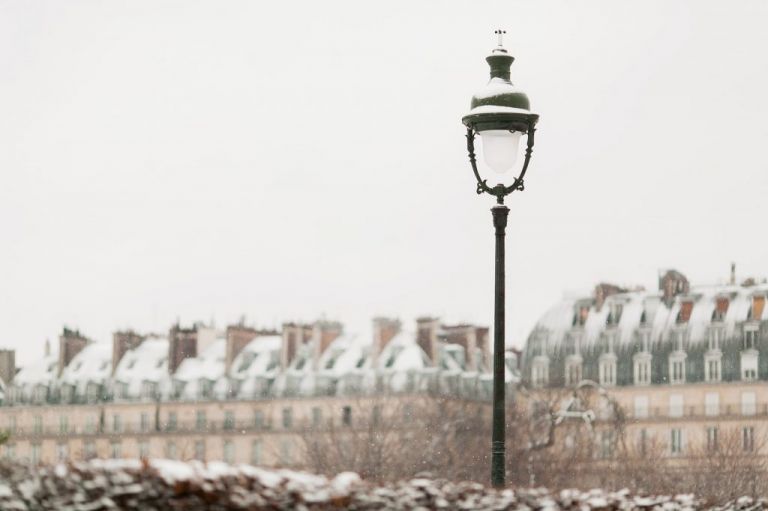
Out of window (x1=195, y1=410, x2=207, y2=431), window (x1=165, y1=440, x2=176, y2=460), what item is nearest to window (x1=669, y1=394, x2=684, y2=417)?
window (x1=195, y1=410, x2=207, y2=431)

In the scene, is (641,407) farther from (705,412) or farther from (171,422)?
(171,422)

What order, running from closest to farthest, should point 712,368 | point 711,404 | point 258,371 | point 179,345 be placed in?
point 711,404
point 712,368
point 258,371
point 179,345

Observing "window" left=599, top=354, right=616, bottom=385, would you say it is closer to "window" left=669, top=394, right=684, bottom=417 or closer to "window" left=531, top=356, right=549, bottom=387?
"window" left=531, top=356, right=549, bottom=387

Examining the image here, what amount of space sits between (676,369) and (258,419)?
82.3ft

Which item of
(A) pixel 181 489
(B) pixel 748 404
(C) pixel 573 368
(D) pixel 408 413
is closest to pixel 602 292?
(C) pixel 573 368

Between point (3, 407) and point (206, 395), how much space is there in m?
15.2

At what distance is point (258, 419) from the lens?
11650 centimetres

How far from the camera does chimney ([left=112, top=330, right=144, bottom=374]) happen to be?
12319cm

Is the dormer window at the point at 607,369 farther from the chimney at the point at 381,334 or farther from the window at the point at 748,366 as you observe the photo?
the chimney at the point at 381,334

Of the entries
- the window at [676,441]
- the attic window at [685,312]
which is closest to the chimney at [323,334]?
the attic window at [685,312]

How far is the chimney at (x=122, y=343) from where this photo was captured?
123 meters

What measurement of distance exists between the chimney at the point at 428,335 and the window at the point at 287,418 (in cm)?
946

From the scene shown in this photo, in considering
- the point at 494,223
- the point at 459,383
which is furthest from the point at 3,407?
the point at 494,223

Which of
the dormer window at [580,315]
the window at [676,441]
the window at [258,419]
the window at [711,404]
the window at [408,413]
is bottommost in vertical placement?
the window at [676,441]
